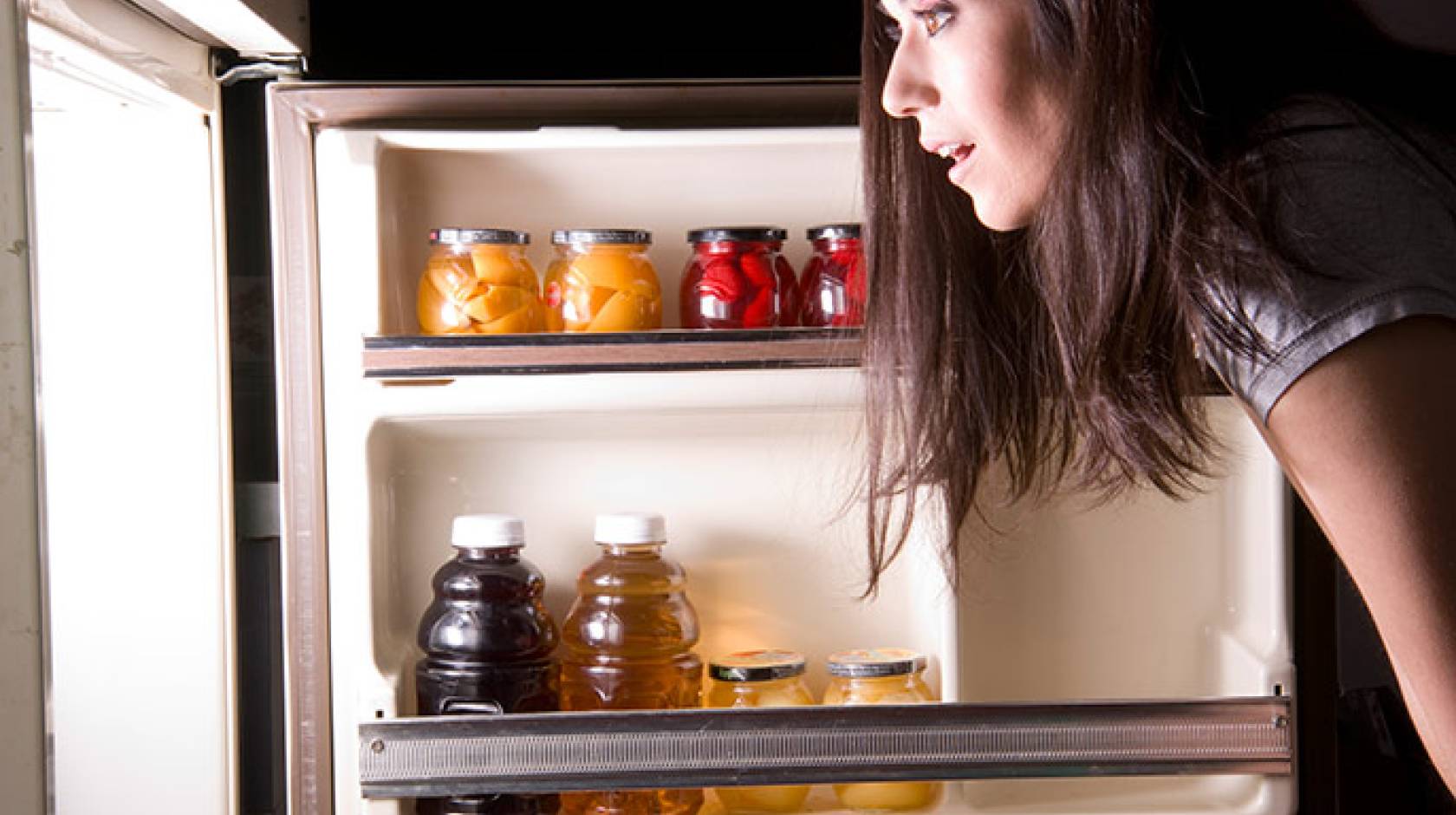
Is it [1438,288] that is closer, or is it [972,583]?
[1438,288]

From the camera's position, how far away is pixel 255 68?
59.7 inches

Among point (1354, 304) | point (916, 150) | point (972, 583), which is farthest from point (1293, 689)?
point (1354, 304)

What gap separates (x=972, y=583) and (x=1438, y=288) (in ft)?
2.65

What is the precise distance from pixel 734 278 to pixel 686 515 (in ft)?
0.87

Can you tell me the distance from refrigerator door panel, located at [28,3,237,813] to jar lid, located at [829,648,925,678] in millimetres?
615

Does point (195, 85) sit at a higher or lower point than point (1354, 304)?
higher

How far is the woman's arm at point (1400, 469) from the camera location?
2.52ft

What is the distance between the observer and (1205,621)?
1579mm

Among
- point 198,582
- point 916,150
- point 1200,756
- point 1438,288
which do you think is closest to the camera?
point 1438,288

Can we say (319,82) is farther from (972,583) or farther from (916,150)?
(972,583)

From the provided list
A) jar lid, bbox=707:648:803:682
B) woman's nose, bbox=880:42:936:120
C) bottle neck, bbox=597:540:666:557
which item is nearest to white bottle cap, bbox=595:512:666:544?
bottle neck, bbox=597:540:666:557

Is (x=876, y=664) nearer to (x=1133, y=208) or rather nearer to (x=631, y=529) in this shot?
(x=631, y=529)

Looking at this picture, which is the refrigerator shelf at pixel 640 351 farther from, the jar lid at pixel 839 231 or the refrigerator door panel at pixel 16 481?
the refrigerator door panel at pixel 16 481

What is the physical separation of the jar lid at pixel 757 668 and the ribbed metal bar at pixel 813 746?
48 mm
